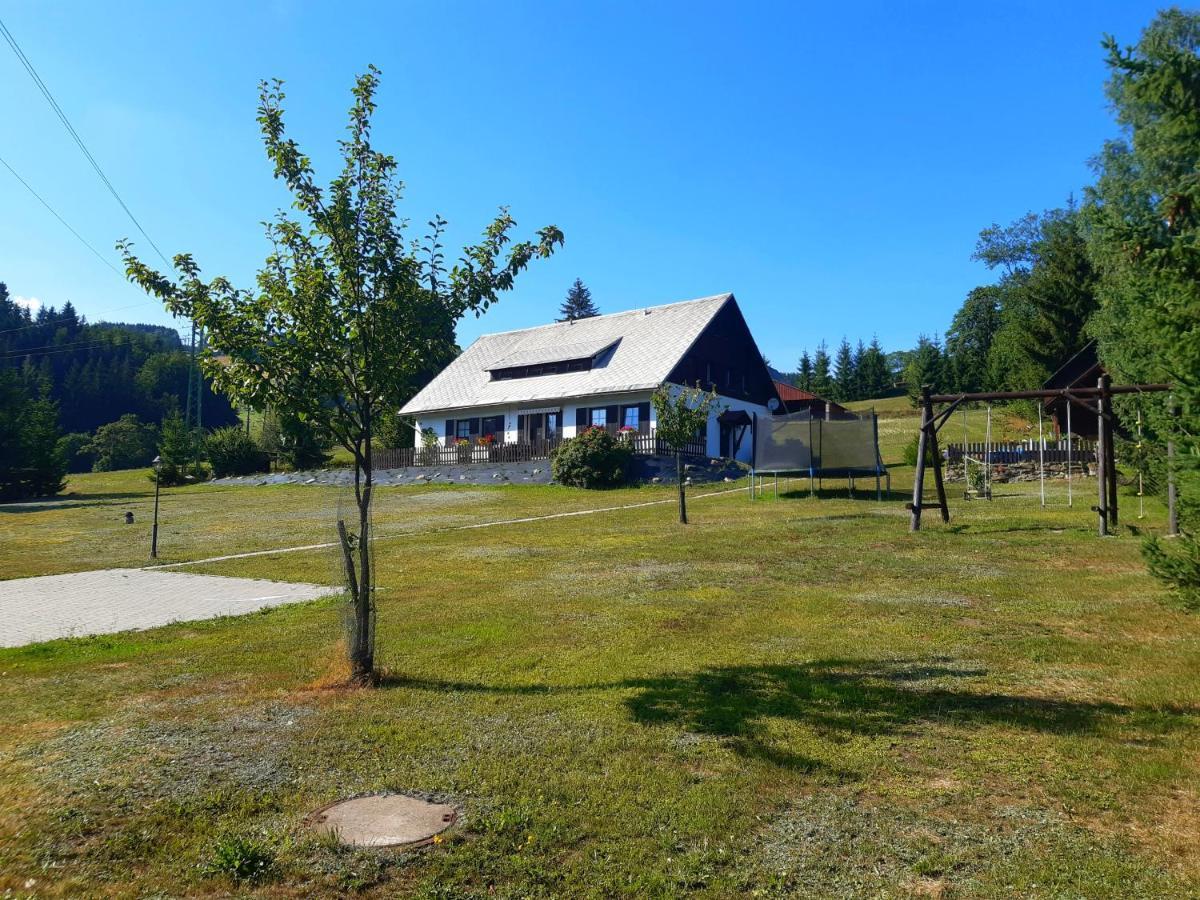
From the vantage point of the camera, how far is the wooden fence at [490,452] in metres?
36.4

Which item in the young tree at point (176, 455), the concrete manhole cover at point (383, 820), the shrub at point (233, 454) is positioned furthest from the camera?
the shrub at point (233, 454)

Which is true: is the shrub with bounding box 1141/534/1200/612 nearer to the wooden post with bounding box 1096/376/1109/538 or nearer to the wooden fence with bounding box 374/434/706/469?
the wooden post with bounding box 1096/376/1109/538

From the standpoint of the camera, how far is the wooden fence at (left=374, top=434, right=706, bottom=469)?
119 ft

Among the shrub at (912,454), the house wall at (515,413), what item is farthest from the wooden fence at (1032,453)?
the house wall at (515,413)

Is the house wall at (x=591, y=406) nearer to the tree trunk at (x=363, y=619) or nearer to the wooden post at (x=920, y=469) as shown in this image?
the wooden post at (x=920, y=469)

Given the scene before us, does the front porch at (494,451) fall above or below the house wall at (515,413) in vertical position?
below

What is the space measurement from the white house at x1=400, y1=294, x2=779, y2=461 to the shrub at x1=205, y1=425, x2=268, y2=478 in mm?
10791

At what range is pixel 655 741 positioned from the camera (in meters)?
6.11

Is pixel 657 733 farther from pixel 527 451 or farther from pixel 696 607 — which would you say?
pixel 527 451

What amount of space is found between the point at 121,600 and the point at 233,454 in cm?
3947

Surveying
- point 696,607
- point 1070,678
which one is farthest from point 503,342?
point 1070,678

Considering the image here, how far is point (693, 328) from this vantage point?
41844mm

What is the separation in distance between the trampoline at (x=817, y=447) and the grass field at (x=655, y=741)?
44.1 ft

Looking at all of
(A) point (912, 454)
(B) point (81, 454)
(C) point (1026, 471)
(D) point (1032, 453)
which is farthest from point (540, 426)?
(B) point (81, 454)
